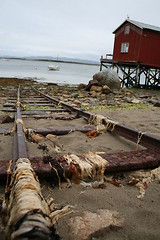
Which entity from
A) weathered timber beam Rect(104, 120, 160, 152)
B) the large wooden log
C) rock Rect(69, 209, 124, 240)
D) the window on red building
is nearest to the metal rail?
weathered timber beam Rect(104, 120, 160, 152)

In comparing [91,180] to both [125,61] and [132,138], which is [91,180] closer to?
[132,138]

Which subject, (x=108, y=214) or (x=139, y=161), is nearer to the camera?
(x=108, y=214)

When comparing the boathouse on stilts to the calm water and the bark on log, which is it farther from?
the bark on log

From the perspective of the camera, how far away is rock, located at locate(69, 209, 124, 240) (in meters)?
1.14

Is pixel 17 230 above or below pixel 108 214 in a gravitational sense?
above

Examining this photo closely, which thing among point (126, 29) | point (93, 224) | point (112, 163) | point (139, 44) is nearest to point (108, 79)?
point (139, 44)

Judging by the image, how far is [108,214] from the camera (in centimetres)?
131

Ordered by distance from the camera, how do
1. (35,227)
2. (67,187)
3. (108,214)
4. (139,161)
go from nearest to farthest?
(35,227)
(108,214)
(67,187)
(139,161)

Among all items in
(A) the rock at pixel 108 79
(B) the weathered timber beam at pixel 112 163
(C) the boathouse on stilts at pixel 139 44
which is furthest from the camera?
(C) the boathouse on stilts at pixel 139 44

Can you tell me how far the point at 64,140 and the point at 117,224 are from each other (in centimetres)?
158

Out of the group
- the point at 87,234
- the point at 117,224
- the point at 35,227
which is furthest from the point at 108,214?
the point at 35,227

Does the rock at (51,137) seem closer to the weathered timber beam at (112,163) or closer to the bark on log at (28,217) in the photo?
the weathered timber beam at (112,163)

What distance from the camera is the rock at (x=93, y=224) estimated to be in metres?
1.14

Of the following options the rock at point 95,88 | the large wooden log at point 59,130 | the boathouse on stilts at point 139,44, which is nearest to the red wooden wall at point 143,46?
the boathouse on stilts at point 139,44
